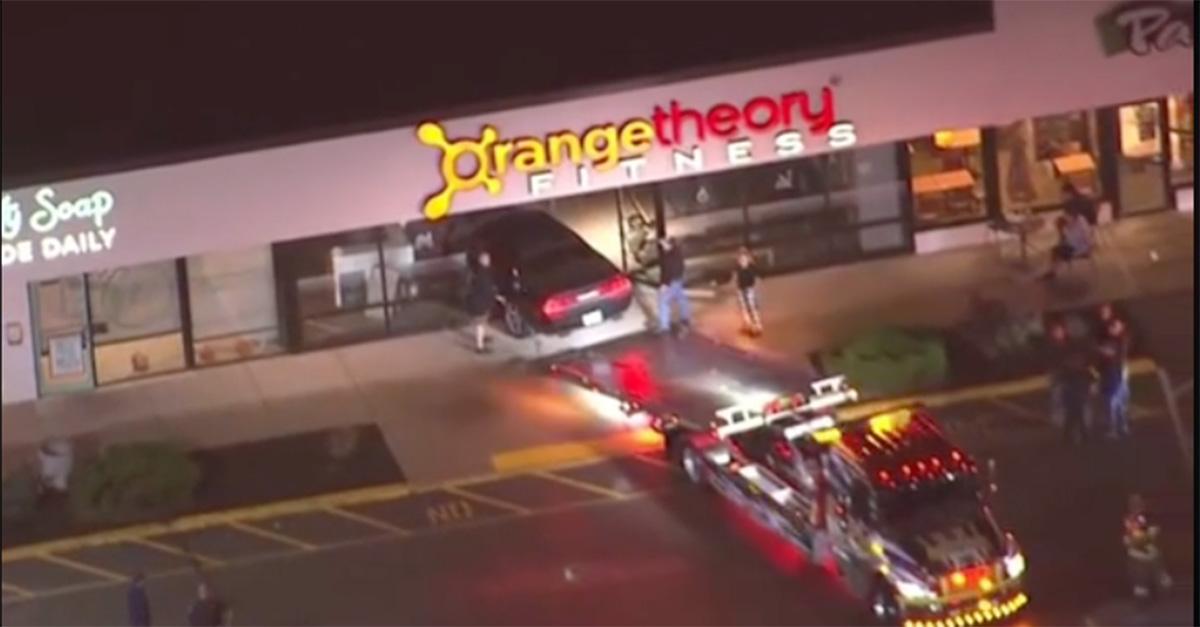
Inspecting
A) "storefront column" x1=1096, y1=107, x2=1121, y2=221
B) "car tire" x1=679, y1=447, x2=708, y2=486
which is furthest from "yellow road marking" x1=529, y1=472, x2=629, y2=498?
"storefront column" x1=1096, y1=107, x2=1121, y2=221

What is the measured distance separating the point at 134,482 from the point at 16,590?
0.84 feet

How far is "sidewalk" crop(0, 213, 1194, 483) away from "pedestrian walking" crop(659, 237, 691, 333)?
31 mm

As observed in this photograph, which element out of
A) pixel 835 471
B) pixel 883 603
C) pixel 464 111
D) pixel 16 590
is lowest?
pixel 883 603

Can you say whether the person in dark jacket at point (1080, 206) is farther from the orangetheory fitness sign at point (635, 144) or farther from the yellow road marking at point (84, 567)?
the yellow road marking at point (84, 567)

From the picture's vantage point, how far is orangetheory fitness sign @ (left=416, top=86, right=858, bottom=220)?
14.6 ft

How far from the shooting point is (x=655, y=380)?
4.52 meters

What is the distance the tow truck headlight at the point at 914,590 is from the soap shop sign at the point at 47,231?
1.35 meters

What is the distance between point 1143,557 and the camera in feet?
14.8

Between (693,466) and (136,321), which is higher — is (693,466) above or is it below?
below

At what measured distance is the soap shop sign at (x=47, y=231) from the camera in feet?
14.5

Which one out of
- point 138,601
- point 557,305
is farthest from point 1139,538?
point 138,601

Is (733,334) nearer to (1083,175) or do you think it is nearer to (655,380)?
(655,380)

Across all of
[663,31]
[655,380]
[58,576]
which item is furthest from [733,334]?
[58,576]

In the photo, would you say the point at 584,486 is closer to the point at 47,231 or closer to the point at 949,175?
the point at 949,175
